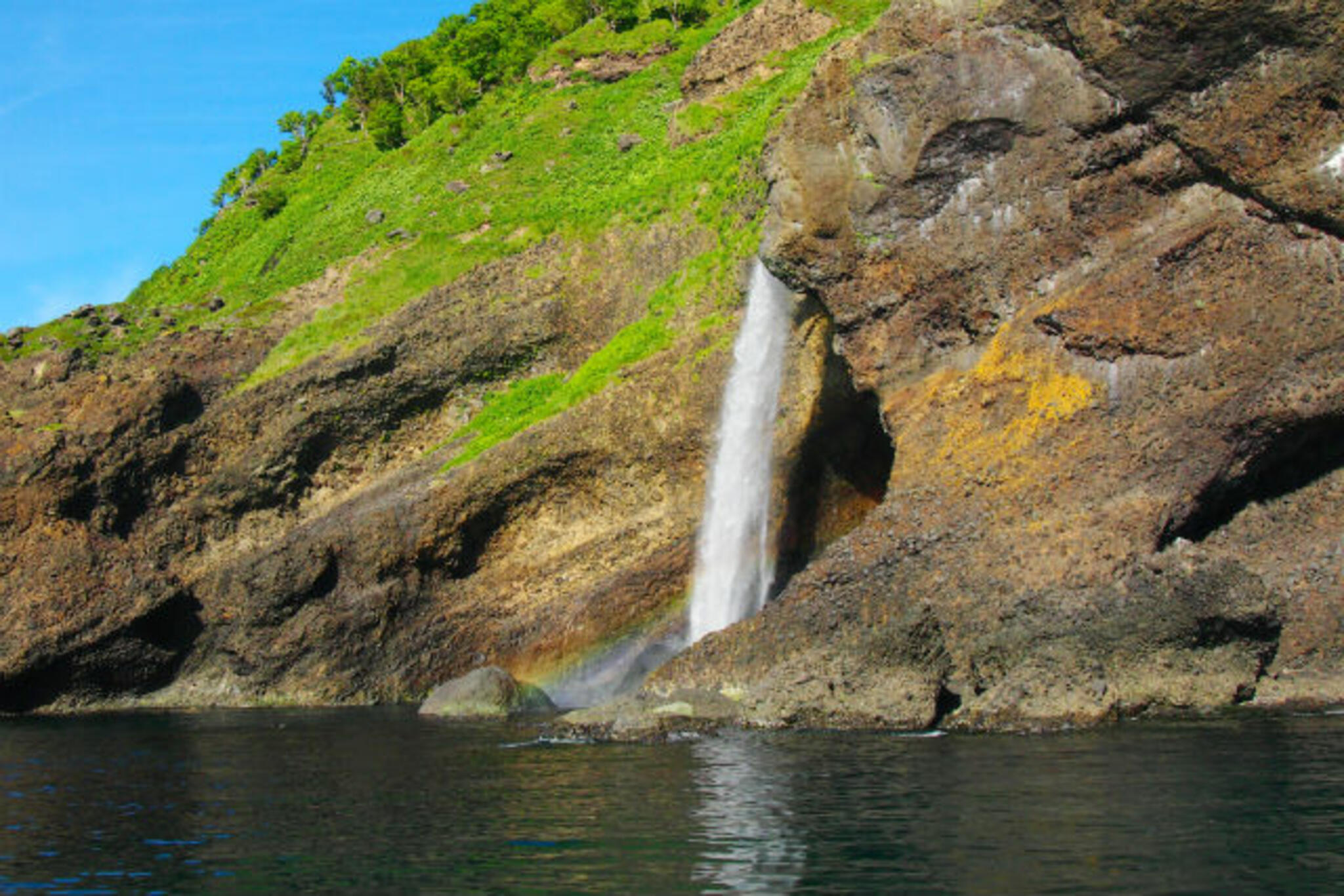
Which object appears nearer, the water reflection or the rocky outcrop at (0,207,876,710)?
the water reflection

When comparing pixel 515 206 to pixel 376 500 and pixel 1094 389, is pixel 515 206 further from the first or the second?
pixel 1094 389

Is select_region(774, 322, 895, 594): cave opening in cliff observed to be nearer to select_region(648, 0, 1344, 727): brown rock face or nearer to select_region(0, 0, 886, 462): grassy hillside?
select_region(0, 0, 886, 462): grassy hillside

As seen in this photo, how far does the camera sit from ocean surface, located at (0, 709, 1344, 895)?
36.7 feet

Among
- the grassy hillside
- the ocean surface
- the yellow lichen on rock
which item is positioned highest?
the grassy hillside

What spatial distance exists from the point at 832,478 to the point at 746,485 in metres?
2.31

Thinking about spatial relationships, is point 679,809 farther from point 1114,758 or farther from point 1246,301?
point 1246,301

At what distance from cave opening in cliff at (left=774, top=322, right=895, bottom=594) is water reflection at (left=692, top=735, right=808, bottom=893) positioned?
12.6 m

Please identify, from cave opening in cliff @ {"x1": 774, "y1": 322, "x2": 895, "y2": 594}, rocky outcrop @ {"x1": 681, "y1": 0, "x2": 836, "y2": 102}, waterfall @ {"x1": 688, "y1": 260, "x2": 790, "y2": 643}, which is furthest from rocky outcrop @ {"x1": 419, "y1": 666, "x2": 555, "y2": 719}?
rocky outcrop @ {"x1": 681, "y1": 0, "x2": 836, "y2": 102}

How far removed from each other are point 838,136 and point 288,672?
869 inches

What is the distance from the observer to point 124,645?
37562mm

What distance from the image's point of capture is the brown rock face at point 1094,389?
67.2ft

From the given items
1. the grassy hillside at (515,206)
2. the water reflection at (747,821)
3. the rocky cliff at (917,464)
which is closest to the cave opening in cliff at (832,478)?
the rocky cliff at (917,464)

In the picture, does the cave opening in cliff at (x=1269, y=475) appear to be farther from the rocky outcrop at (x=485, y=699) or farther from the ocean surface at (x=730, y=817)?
the rocky outcrop at (x=485, y=699)

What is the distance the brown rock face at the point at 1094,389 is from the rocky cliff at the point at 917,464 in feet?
0.20
